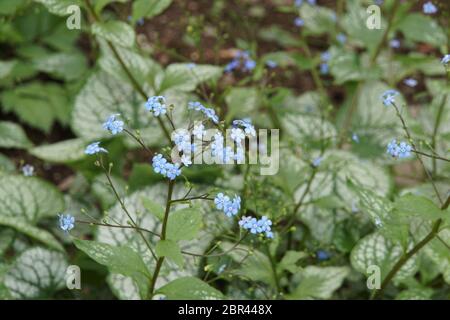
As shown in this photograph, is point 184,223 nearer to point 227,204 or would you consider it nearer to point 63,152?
point 227,204

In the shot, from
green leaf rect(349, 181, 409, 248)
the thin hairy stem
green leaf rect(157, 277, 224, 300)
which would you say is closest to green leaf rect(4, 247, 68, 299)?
the thin hairy stem

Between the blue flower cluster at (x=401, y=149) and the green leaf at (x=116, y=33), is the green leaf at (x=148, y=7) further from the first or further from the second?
the blue flower cluster at (x=401, y=149)

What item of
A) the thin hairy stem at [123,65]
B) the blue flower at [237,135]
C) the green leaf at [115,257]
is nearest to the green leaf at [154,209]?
the green leaf at [115,257]

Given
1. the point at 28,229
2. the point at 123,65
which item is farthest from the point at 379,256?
the point at 28,229

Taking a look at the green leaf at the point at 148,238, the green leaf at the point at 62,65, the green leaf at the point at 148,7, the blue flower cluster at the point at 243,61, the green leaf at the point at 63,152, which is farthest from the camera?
the green leaf at the point at 62,65

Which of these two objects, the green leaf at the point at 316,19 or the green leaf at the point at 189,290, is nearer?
the green leaf at the point at 189,290

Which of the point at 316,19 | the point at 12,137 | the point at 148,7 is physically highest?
the point at 316,19
